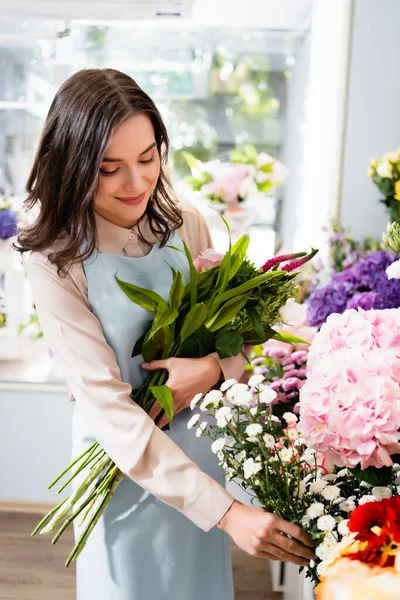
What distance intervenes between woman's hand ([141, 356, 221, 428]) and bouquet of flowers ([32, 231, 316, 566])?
0.02 meters

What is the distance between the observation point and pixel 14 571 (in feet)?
9.53

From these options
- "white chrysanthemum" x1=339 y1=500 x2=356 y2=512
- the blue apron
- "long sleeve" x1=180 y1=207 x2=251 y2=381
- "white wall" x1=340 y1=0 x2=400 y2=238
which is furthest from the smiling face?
"white wall" x1=340 y1=0 x2=400 y2=238

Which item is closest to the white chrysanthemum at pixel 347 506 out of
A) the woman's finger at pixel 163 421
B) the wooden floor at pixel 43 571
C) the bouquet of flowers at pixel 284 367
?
the woman's finger at pixel 163 421

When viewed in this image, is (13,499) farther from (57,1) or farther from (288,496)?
(288,496)

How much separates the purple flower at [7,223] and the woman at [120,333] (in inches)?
76.9

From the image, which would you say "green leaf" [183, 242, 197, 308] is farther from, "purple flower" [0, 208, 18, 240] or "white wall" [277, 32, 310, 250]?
"purple flower" [0, 208, 18, 240]

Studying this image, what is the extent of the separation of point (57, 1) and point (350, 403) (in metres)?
2.61

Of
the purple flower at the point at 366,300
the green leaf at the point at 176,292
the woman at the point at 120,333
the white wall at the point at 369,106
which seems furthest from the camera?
the white wall at the point at 369,106

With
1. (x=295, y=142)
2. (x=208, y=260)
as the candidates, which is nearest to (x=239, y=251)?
(x=208, y=260)

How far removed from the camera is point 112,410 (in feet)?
4.05

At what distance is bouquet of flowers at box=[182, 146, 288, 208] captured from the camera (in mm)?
2883

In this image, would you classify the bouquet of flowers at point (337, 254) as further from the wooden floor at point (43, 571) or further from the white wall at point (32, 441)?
the white wall at point (32, 441)

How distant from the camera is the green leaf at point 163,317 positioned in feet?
4.19

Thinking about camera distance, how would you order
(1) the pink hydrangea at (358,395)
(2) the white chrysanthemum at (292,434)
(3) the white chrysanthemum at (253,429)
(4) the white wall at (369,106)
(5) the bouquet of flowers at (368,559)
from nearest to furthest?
(5) the bouquet of flowers at (368,559) < (1) the pink hydrangea at (358,395) < (3) the white chrysanthemum at (253,429) < (2) the white chrysanthemum at (292,434) < (4) the white wall at (369,106)
